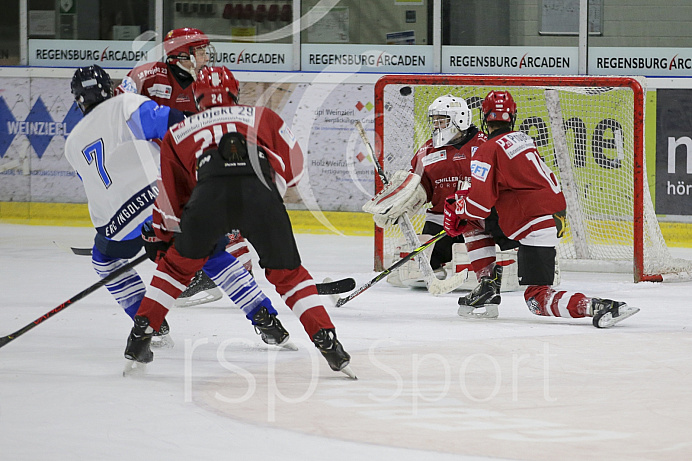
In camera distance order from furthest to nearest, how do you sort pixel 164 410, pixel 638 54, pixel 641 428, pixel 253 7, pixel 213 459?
1. pixel 253 7
2. pixel 638 54
3. pixel 164 410
4. pixel 641 428
5. pixel 213 459

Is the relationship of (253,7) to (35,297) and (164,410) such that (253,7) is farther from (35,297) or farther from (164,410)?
(164,410)

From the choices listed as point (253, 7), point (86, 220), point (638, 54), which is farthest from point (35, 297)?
point (638, 54)

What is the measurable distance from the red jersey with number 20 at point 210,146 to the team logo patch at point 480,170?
50.4 inches

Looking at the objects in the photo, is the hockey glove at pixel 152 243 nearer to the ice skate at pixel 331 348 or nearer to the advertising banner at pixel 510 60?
the ice skate at pixel 331 348

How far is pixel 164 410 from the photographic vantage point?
10.1ft

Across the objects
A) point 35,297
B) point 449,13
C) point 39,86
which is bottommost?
point 35,297

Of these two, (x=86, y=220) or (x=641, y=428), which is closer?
(x=641, y=428)

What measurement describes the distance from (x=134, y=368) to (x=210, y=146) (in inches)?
33.4

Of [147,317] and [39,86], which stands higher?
[39,86]

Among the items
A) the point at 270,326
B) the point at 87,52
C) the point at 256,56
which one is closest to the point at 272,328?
the point at 270,326

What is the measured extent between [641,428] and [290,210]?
5480 mm

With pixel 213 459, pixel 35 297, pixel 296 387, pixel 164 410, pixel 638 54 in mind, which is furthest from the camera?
pixel 638 54

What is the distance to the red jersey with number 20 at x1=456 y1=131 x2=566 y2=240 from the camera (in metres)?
4.48

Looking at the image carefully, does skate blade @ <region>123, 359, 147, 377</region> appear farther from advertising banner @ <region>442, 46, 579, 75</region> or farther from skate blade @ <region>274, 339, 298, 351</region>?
advertising banner @ <region>442, 46, 579, 75</region>
